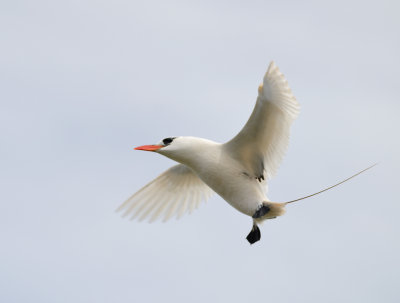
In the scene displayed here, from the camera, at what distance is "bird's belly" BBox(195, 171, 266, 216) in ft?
49.5

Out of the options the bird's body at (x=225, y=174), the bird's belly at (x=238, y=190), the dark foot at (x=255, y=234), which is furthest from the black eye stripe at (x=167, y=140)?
the dark foot at (x=255, y=234)

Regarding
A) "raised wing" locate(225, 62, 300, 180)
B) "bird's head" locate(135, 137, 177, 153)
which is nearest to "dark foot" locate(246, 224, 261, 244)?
"raised wing" locate(225, 62, 300, 180)

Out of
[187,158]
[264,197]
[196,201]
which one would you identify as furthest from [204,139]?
[196,201]

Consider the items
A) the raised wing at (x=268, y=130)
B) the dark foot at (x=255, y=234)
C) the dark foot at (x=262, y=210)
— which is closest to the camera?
the raised wing at (x=268, y=130)

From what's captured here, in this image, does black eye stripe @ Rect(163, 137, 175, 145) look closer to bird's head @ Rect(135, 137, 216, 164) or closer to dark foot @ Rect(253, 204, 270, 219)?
bird's head @ Rect(135, 137, 216, 164)

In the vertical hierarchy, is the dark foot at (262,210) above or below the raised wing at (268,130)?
below

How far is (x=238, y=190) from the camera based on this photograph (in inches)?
597

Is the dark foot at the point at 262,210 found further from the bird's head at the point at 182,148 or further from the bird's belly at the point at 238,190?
the bird's head at the point at 182,148

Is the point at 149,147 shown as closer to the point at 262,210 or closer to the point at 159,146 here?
the point at 159,146

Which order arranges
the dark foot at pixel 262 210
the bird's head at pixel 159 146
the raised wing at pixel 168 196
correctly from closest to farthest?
the dark foot at pixel 262 210 < the bird's head at pixel 159 146 < the raised wing at pixel 168 196

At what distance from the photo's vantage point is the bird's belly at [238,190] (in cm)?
1509

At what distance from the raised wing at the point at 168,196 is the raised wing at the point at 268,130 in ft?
8.77

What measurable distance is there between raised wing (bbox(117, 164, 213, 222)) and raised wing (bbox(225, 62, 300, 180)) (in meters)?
2.67

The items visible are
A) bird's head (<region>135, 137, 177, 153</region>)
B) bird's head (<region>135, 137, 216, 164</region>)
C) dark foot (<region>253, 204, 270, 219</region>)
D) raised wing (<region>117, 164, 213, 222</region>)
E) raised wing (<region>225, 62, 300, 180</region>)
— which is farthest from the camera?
raised wing (<region>117, 164, 213, 222</region>)
